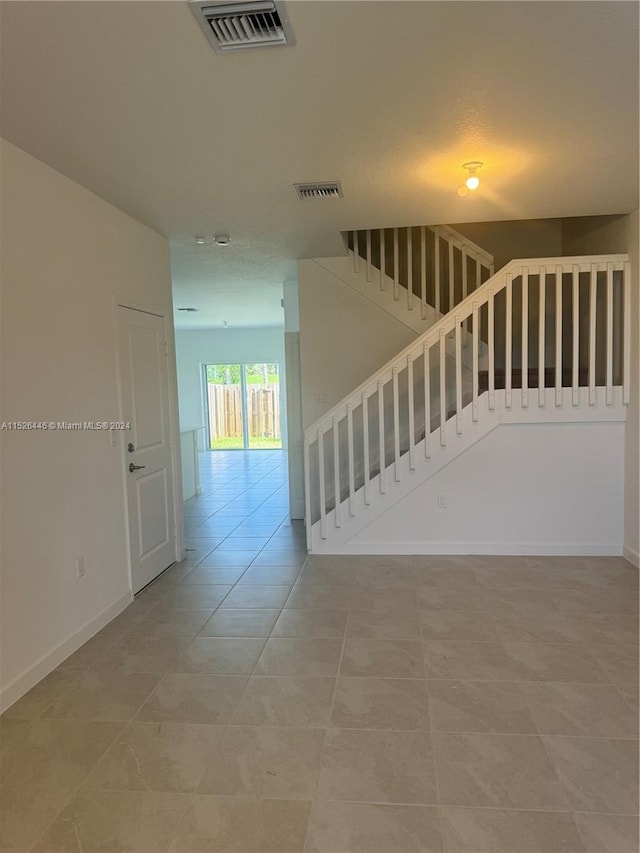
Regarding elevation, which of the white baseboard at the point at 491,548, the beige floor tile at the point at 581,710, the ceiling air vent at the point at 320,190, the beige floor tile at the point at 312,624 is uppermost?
the ceiling air vent at the point at 320,190

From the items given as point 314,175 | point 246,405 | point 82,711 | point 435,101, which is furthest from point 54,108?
point 246,405

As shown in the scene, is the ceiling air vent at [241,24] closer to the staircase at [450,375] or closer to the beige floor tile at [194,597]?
the staircase at [450,375]

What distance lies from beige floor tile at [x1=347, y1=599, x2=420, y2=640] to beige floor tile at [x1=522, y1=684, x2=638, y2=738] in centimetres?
76

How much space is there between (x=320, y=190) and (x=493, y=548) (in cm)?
308

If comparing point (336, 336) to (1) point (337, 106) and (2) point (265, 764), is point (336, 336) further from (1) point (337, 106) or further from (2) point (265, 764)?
(2) point (265, 764)

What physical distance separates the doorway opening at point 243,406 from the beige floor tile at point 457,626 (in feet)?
29.8

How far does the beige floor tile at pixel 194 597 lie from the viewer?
3611mm

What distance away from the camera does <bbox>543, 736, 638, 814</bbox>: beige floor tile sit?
1.85 m

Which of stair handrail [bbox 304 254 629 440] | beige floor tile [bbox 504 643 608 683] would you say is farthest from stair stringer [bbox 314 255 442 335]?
beige floor tile [bbox 504 643 608 683]

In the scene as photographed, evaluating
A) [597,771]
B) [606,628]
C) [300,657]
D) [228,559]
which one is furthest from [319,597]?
[597,771]

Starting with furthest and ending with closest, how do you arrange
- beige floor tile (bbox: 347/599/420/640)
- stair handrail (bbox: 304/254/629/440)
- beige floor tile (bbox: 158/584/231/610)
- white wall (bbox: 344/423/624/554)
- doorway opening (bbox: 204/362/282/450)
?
doorway opening (bbox: 204/362/282/450) < white wall (bbox: 344/423/624/554) < stair handrail (bbox: 304/254/629/440) < beige floor tile (bbox: 158/584/231/610) < beige floor tile (bbox: 347/599/420/640)

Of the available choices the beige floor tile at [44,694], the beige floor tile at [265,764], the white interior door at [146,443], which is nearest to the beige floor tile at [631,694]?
the beige floor tile at [265,764]

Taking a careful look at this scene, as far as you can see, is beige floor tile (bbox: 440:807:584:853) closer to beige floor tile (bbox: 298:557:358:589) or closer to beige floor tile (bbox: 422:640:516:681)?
beige floor tile (bbox: 422:640:516:681)

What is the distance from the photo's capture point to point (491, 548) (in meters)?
4.46
